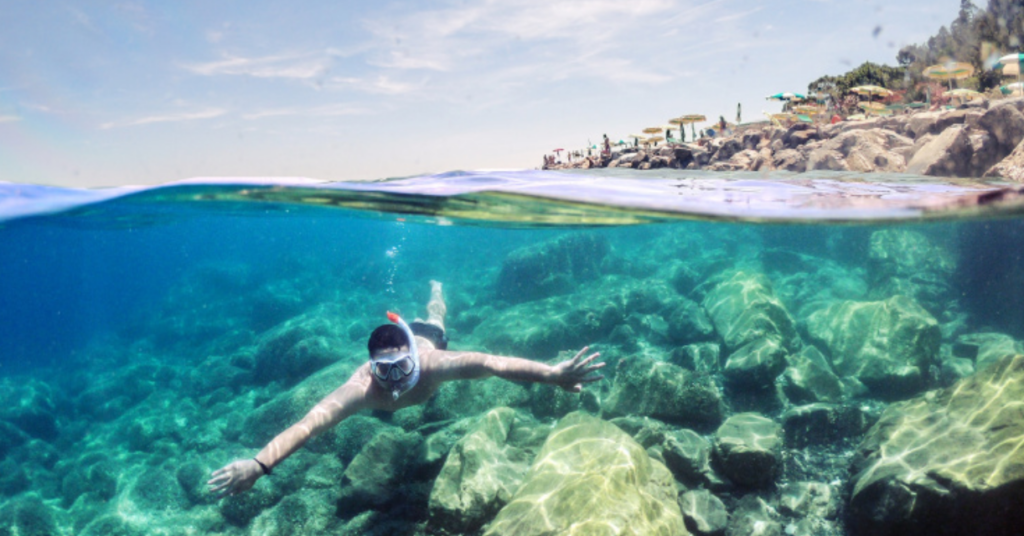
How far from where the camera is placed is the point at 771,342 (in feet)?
31.0

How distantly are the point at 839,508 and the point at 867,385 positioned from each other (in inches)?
168

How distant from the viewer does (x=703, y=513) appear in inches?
229

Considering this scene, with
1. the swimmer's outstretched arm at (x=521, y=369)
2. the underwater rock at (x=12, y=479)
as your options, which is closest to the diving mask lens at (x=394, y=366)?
the swimmer's outstretched arm at (x=521, y=369)

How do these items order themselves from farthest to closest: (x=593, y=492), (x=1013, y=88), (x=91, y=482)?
(x=1013, y=88)
(x=91, y=482)
(x=593, y=492)

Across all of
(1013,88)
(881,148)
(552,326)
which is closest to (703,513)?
(552,326)

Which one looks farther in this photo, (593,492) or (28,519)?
(28,519)

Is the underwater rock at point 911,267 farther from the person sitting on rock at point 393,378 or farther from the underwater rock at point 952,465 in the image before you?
the person sitting on rock at point 393,378

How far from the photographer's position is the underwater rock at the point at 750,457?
6.33 metres

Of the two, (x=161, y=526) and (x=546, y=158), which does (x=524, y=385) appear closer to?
(x=161, y=526)

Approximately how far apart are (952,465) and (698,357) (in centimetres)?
567

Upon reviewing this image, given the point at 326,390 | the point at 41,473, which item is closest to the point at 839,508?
the point at 326,390

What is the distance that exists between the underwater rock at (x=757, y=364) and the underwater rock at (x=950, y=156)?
4.34 meters

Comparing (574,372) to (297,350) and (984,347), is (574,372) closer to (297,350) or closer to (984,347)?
(984,347)

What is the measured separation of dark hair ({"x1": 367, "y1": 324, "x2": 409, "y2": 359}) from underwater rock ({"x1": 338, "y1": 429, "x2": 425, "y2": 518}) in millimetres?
2697
